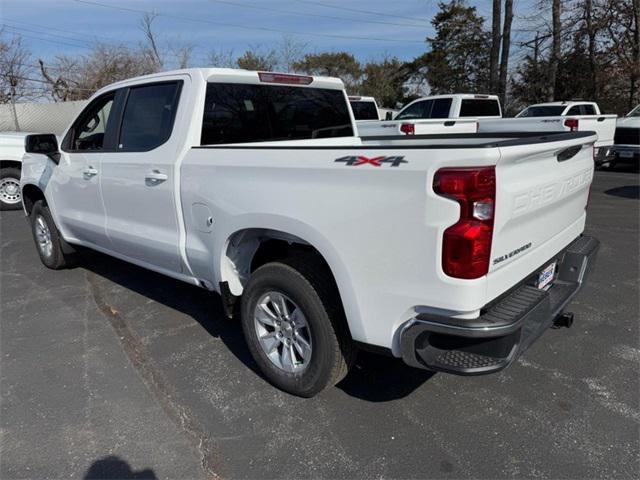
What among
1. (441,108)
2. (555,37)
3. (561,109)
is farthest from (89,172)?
(555,37)

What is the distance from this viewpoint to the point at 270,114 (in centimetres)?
399

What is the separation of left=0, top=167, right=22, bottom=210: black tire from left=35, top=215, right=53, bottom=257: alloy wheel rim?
4443 millimetres

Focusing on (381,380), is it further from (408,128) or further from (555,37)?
(555,37)

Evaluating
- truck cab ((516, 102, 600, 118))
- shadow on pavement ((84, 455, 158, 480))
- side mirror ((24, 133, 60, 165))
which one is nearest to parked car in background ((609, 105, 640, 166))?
truck cab ((516, 102, 600, 118))

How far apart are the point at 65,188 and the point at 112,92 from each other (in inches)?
44.5

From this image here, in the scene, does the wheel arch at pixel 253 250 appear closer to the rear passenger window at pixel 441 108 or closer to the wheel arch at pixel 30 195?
the wheel arch at pixel 30 195

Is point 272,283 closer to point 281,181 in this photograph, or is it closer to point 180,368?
point 281,181

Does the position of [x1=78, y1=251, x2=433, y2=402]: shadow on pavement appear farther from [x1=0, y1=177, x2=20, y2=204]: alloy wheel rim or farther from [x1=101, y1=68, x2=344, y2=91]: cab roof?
[x1=0, y1=177, x2=20, y2=204]: alloy wheel rim

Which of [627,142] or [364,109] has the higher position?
[364,109]

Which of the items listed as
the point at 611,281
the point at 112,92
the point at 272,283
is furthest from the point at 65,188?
the point at 611,281

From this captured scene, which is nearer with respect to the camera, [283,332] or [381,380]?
[283,332]

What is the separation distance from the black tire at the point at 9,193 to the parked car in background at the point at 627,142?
13586 millimetres

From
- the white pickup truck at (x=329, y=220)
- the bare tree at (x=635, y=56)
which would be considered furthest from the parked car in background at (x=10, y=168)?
the bare tree at (x=635, y=56)

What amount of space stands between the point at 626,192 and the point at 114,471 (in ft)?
34.5
